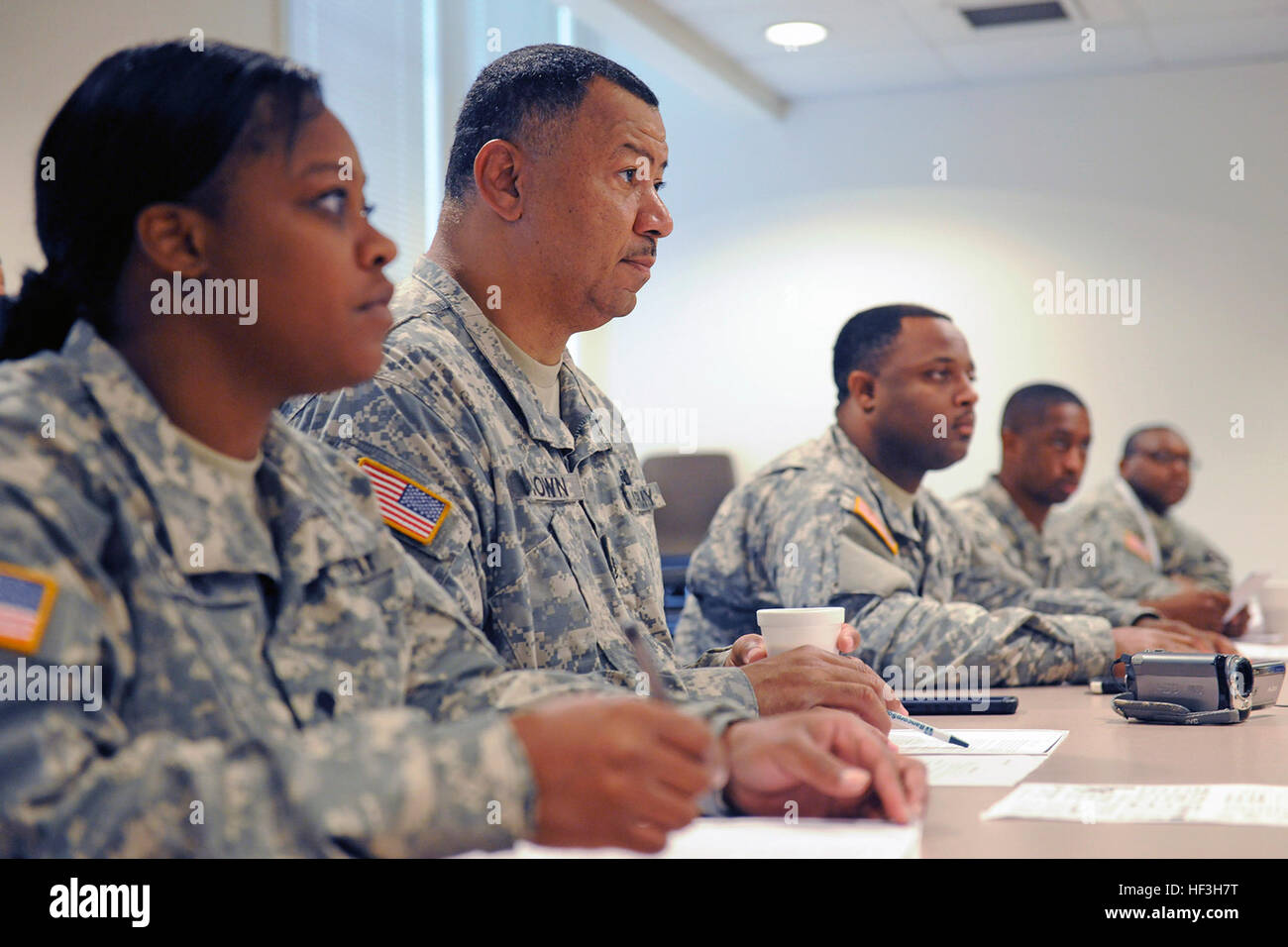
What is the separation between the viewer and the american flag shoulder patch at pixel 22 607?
707mm

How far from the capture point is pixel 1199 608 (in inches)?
119

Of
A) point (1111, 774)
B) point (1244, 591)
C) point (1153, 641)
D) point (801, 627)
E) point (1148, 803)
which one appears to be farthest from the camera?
point (1244, 591)

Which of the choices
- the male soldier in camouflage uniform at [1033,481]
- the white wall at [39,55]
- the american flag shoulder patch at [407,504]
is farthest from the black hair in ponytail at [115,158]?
the male soldier in camouflage uniform at [1033,481]

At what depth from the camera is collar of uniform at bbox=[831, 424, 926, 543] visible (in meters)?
2.54

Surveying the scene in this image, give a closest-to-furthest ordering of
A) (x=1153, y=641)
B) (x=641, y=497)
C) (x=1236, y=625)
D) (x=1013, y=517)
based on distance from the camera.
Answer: (x=641, y=497) < (x=1153, y=641) < (x=1236, y=625) < (x=1013, y=517)

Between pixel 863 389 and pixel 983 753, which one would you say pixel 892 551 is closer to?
pixel 863 389

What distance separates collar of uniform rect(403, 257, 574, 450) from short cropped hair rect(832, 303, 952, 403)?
122 centimetres

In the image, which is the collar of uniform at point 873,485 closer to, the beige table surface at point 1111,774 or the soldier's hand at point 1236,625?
the beige table surface at point 1111,774

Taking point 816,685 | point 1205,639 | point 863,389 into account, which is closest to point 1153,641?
point 1205,639

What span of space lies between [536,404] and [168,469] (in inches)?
31.1

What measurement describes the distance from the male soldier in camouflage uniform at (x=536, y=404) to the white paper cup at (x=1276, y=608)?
1930 millimetres

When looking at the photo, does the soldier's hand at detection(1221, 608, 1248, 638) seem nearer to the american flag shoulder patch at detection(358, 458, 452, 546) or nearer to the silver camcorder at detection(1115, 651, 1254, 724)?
the silver camcorder at detection(1115, 651, 1254, 724)

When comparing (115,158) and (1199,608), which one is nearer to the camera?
(115,158)

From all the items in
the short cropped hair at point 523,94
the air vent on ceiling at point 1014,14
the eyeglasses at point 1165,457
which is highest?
the air vent on ceiling at point 1014,14
